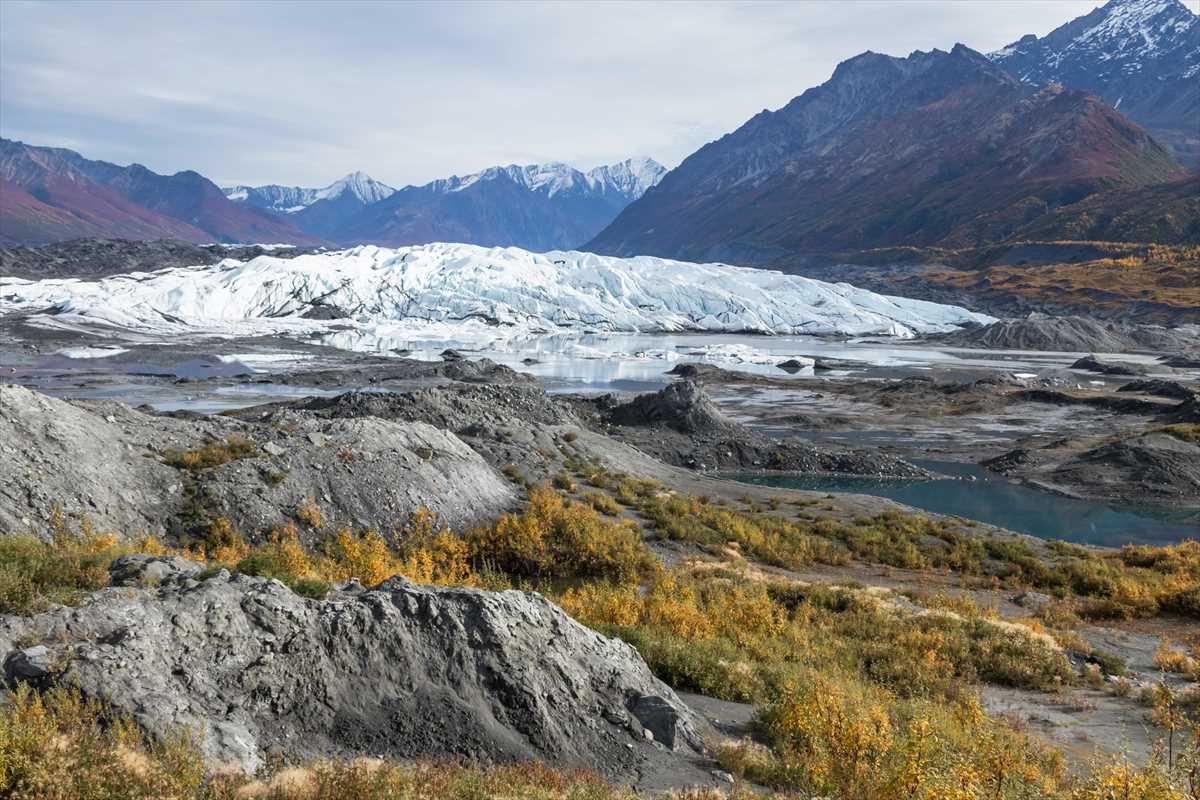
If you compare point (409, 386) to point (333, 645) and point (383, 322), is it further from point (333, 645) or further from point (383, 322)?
point (383, 322)

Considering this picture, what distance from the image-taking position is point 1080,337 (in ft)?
315

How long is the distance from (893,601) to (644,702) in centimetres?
1031

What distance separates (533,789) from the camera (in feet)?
19.0

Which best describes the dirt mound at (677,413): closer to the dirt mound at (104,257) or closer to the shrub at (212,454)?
the shrub at (212,454)

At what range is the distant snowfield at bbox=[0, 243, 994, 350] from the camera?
4144 inches

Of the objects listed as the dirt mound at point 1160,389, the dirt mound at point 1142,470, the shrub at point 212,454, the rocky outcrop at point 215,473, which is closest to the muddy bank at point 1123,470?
the dirt mound at point 1142,470

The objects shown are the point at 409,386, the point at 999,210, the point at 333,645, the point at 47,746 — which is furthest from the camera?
the point at 999,210

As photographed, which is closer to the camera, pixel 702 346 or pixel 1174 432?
pixel 1174 432

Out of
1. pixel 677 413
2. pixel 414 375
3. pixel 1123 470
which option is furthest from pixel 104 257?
pixel 1123 470

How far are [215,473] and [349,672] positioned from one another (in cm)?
1116

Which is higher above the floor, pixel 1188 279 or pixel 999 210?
pixel 999 210

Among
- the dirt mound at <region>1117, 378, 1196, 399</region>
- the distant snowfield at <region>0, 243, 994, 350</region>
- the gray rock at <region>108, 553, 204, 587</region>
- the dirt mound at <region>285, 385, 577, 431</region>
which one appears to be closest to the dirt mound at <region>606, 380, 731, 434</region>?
the dirt mound at <region>285, 385, 577, 431</region>

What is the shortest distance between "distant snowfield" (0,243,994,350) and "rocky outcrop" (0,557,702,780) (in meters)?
92.3

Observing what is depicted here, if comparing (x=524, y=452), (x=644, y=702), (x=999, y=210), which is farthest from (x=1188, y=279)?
(x=644, y=702)
